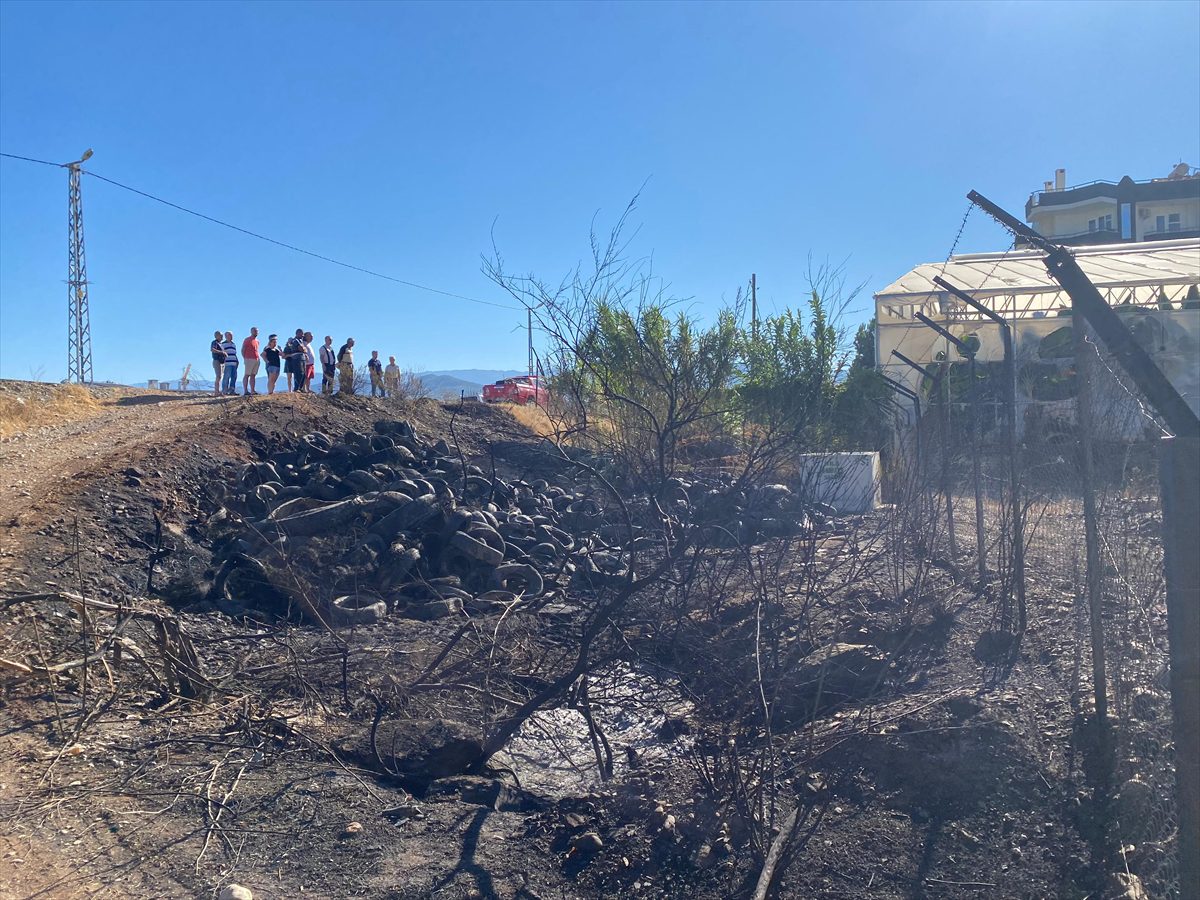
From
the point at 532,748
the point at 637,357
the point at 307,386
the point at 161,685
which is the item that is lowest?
the point at 532,748

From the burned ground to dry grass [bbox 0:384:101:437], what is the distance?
10.3 m

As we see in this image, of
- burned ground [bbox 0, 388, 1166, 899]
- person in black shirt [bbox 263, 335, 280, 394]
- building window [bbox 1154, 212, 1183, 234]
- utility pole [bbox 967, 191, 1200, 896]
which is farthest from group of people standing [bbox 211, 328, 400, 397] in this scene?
building window [bbox 1154, 212, 1183, 234]

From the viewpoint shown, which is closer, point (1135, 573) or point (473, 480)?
point (1135, 573)

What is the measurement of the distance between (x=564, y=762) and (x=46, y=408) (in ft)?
51.1

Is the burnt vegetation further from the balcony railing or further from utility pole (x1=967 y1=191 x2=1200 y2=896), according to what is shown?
the balcony railing

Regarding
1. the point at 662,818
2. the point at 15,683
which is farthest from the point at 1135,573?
the point at 15,683

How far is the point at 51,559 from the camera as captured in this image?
8375 mm

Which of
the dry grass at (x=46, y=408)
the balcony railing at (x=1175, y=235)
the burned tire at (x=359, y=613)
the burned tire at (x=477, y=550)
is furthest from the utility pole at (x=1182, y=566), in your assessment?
the balcony railing at (x=1175, y=235)

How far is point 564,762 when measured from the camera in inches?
203

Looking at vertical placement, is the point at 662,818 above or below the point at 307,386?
below

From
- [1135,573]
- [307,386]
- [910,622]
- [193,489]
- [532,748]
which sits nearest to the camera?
[1135,573]

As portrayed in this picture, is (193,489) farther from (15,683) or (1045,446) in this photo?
(1045,446)

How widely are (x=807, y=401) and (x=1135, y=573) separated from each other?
2148mm

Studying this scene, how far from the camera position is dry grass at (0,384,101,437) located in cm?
1580
